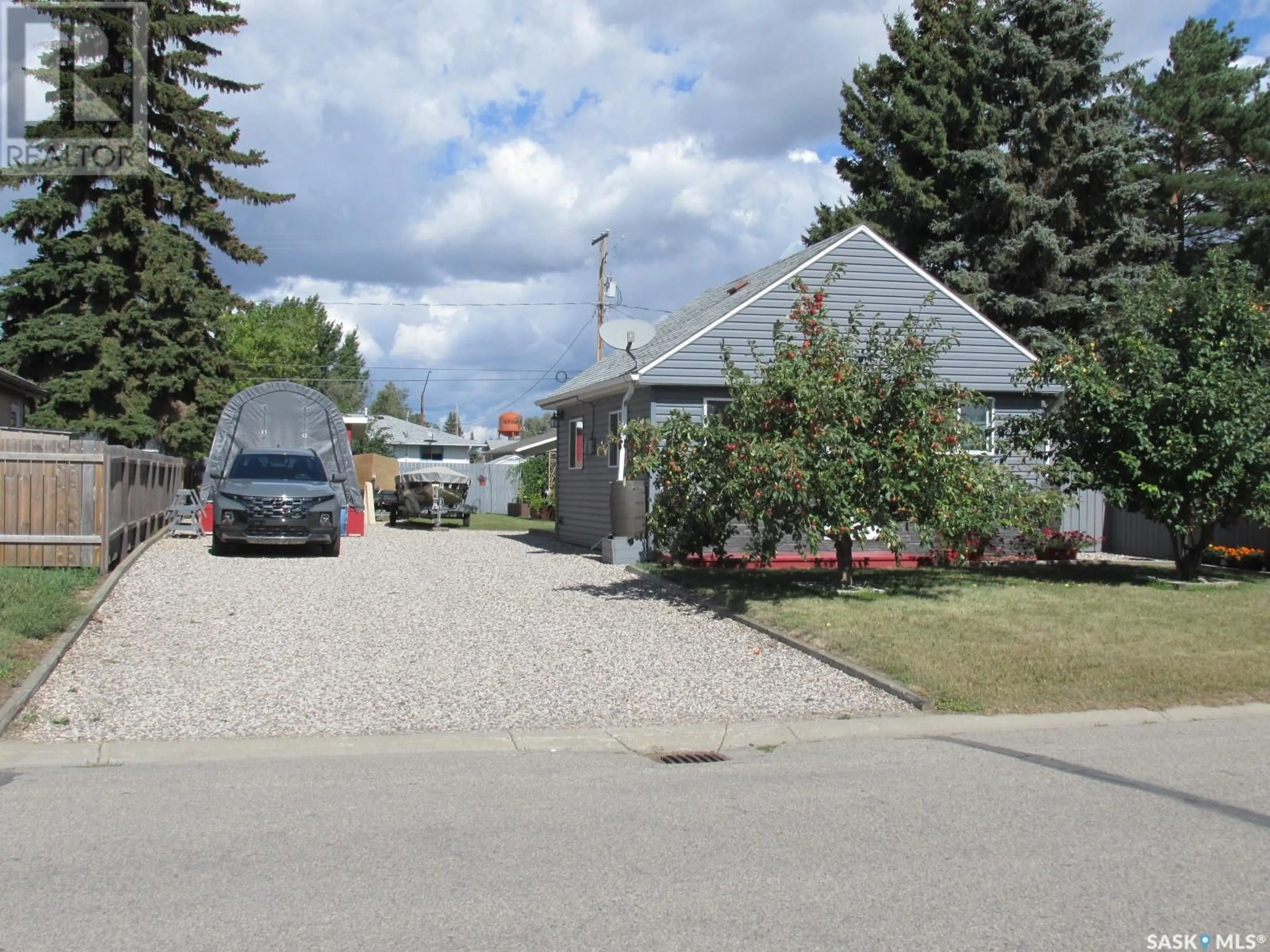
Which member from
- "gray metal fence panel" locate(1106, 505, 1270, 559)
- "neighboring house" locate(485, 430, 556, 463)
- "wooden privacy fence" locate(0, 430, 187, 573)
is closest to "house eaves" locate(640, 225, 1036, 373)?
"gray metal fence panel" locate(1106, 505, 1270, 559)

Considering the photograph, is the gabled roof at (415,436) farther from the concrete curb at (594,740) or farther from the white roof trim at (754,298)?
the concrete curb at (594,740)

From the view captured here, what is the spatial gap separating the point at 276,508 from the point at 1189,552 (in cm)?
1337

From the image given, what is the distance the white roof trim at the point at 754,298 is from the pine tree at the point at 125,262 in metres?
15.4

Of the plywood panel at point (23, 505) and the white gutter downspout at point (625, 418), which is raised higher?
the white gutter downspout at point (625, 418)

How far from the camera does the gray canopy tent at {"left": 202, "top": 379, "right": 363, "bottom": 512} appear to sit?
21984 millimetres

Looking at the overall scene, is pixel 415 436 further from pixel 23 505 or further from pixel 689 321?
pixel 23 505

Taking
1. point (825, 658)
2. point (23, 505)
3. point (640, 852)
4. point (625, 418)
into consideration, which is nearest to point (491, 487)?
point (625, 418)

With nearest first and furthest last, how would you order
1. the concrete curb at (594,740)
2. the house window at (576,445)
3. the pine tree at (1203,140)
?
the concrete curb at (594,740), the house window at (576,445), the pine tree at (1203,140)

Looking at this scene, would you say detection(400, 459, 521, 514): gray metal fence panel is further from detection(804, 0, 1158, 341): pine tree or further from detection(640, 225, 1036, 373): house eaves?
detection(640, 225, 1036, 373): house eaves

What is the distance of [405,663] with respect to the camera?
9.99m

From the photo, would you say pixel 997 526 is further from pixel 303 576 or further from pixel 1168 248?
pixel 1168 248

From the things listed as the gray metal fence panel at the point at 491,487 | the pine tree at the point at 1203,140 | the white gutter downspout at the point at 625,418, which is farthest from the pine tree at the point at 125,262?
the pine tree at the point at 1203,140

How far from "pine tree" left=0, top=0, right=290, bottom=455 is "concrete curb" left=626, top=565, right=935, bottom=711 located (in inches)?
753

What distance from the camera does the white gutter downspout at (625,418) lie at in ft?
59.4
